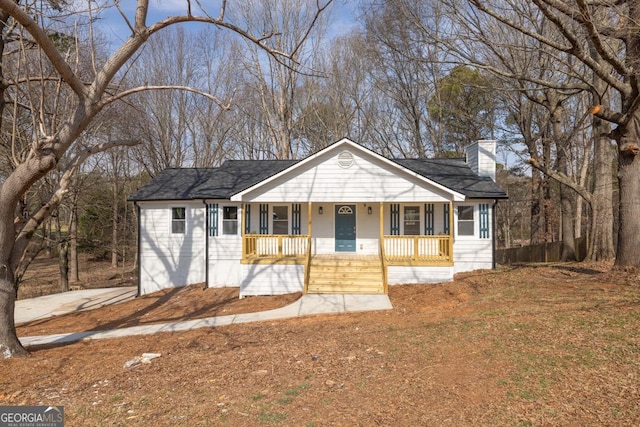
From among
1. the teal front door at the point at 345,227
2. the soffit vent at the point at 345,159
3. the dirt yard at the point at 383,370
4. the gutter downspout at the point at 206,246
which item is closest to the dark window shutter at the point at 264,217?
the gutter downspout at the point at 206,246

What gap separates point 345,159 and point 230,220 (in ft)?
17.4

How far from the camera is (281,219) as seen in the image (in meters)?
15.5

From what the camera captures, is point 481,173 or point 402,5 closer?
point 402,5

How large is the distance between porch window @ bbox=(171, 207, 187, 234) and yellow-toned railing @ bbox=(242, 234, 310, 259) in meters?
3.47

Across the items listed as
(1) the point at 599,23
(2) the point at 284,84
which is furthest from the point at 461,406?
(2) the point at 284,84

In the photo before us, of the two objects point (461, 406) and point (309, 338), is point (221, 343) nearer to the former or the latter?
point (309, 338)

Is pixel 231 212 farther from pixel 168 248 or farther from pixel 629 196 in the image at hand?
pixel 629 196

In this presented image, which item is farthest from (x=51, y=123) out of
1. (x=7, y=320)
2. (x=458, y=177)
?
(x=458, y=177)

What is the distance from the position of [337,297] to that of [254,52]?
19309 mm

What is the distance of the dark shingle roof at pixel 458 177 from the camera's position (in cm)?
1422

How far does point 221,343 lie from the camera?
777cm

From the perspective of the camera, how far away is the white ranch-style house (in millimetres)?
13328

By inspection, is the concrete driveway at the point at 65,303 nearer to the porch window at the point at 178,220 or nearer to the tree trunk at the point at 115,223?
the porch window at the point at 178,220

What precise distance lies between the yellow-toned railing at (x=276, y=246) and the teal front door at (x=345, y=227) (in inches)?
71.3
